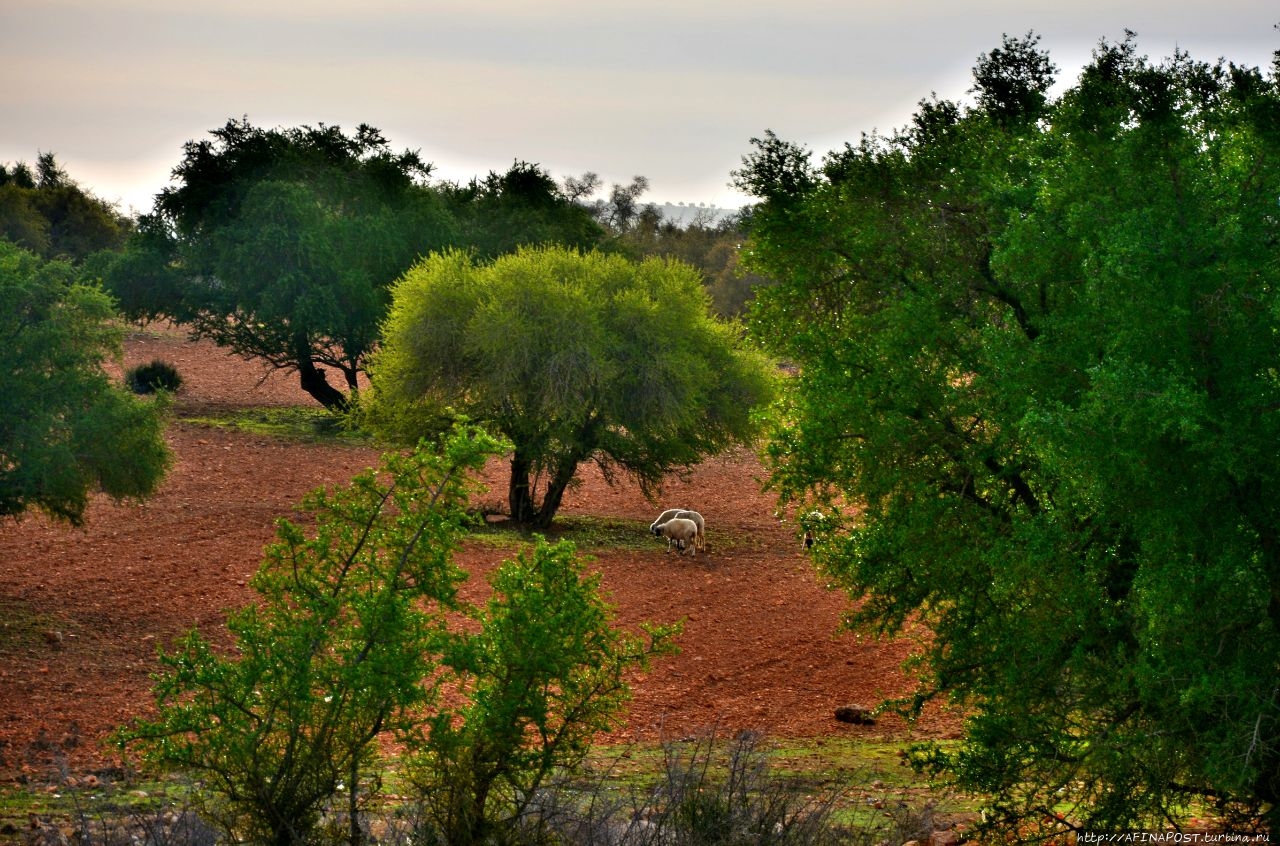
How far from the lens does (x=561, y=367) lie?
2606 cm

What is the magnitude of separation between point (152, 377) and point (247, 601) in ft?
84.3

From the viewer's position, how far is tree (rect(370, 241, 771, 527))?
2630 cm

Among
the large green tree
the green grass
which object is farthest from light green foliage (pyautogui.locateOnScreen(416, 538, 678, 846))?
the green grass

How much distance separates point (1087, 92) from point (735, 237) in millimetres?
62905

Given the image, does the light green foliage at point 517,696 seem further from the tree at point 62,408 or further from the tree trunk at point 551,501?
the tree trunk at point 551,501

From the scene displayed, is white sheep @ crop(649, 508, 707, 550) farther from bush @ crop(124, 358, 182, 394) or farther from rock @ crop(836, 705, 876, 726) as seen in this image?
bush @ crop(124, 358, 182, 394)

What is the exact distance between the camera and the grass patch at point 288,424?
3716 cm

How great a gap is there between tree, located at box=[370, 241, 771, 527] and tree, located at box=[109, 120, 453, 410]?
10.5 m

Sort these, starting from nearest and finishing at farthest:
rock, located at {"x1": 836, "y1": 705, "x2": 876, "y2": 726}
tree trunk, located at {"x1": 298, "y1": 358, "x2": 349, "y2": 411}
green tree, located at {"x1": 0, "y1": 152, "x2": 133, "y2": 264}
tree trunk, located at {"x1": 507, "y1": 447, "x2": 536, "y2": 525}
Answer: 1. rock, located at {"x1": 836, "y1": 705, "x2": 876, "y2": 726}
2. tree trunk, located at {"x1": 507, "y1": 447, "x2": 536, "y2": 525}
3. tree trunk, located at {"x1": 298, "y1": 358, "x2": 349, "y2": 411}
4. green tree, located at {"x1": 0, "y1": 152, "x2": 133, "y2": 264}

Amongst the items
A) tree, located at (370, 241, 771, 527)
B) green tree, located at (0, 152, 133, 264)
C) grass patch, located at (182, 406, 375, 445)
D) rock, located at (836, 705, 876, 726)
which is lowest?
rock, located at (836, 705, 876, 726)

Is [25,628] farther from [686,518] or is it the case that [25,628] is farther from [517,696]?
[686,518]

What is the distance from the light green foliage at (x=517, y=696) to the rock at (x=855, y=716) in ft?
26.4

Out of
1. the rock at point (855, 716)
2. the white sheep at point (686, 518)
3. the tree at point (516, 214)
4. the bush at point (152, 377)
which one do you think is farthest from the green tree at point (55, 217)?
the rock at point (855, 716)

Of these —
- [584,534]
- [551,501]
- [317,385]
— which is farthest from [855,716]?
[317,385]
